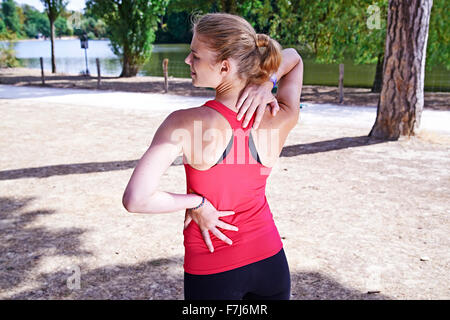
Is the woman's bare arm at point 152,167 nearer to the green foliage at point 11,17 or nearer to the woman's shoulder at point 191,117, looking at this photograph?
the woman's shoulder at point 191,117

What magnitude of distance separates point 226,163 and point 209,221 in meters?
0.24

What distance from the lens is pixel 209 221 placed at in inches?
68.4

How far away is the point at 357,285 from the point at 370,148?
16.7 ft

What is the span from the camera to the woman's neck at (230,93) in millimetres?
1688

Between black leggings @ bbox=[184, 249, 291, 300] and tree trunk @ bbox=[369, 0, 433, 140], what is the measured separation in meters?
7.76

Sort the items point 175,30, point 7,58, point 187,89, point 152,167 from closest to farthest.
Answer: point 152,167 → point 187,89 → point 7,58 → point 175,30

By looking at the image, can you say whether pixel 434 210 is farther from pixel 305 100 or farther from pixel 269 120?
pixel 305 100

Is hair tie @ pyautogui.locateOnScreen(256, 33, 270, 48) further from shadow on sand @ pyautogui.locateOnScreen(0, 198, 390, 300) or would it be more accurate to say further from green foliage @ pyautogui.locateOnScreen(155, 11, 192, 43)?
green foliage @ pyautogui.locateOnScreen(155, 11, 192, 43)

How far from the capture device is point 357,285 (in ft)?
12.5

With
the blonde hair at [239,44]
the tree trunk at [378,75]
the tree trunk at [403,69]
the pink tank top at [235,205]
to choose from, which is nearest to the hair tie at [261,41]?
the blonde hair at [239,44]

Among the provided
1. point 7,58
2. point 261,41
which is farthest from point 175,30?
point 261,41

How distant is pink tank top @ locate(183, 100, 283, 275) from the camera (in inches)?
66.3

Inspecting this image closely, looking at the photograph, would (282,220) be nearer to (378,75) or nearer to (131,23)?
(378,75)
